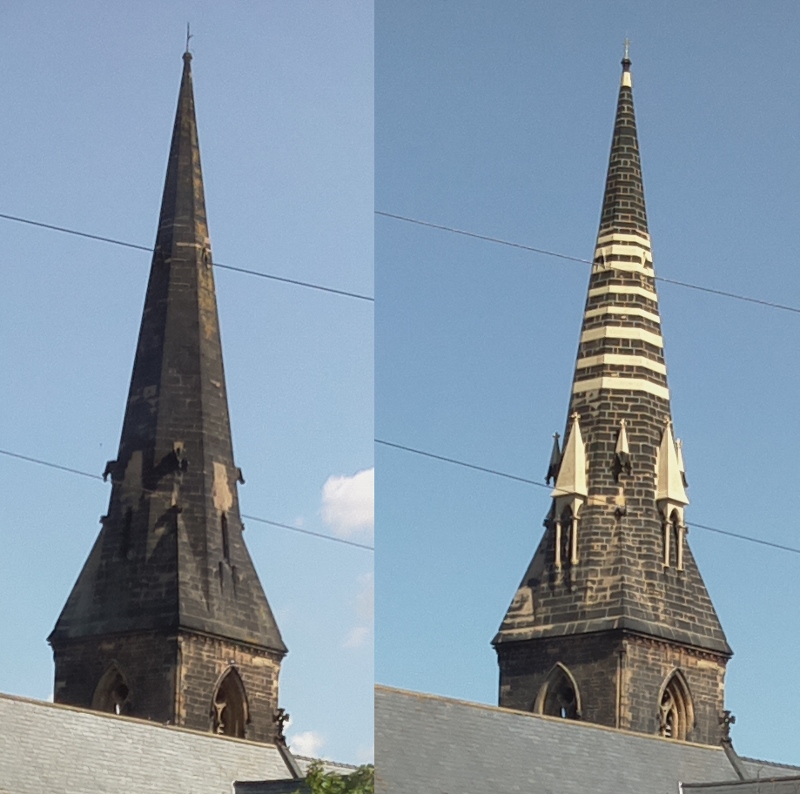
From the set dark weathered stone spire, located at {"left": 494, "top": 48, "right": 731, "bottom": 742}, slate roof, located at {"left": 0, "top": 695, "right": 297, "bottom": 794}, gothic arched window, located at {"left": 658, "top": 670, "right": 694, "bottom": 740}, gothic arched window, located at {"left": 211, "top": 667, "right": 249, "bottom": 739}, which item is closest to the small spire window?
gothic arched window, located at {"left": 211, "top": 667, "right": 249, "bottom": 739}

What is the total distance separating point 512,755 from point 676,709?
39.4 ft

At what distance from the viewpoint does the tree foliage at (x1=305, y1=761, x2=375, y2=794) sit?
22.5 m

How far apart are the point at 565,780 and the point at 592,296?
596 inches

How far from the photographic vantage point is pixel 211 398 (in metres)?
41.6

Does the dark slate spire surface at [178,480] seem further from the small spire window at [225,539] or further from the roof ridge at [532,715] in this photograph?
the roof ridge at [532,715]

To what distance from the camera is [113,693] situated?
128ft

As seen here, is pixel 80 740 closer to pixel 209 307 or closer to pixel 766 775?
pixel 766 775

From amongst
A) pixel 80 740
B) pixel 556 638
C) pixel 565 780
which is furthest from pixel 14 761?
pixel 556 638

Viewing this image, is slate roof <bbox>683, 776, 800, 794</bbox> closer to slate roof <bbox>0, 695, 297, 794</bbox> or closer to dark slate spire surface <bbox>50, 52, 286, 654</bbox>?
slate roof <bbox>0, 695, 297, 794</bbox>

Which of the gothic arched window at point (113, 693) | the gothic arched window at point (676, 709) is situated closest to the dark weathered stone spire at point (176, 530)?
the gothic arched window at point (113, 693)

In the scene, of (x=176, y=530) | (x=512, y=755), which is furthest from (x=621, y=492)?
(x=512, y=755)

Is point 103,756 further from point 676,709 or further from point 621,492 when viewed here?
point 621,492

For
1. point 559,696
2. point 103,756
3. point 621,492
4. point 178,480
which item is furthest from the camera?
point 178,480

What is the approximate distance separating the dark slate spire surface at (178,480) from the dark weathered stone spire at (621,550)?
5.60 meters
